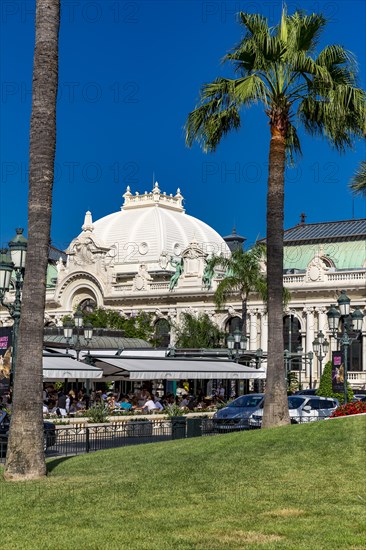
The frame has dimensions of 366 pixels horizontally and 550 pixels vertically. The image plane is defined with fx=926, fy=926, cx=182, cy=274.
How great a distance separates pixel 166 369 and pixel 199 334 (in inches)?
1392

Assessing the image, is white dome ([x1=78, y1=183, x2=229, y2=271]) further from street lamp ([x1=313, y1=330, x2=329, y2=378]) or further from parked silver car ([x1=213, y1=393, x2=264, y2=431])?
parked silver car ([x1=213, y1=393, x2=264, y2=431])

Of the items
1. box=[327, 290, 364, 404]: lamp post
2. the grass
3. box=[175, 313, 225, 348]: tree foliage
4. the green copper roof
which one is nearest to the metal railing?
box=[327, 290, 364, 404]: lamp post

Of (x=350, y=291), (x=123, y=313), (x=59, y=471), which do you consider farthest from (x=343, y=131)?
(x=123, y=313)

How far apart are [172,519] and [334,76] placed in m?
17.5

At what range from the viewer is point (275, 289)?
85.8ft

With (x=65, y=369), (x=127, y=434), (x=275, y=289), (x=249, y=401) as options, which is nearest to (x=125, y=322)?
(x=65, y=369)

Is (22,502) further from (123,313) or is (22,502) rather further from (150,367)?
(123,313)

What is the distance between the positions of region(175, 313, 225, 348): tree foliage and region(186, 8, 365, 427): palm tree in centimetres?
5276

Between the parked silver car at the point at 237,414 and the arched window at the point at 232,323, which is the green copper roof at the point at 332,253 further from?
the parked silver car at the point at 237,414

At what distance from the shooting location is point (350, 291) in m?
80.3

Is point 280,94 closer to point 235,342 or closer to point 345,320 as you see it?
point 345,320

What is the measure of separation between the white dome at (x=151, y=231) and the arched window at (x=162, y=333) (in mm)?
13335

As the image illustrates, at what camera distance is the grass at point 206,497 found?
37.9 ft

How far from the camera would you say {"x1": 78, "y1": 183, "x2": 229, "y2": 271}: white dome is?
361 ft
